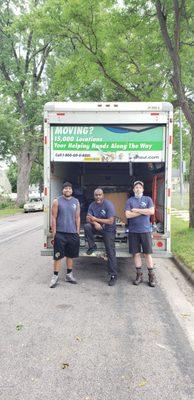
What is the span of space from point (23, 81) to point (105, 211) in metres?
32.3

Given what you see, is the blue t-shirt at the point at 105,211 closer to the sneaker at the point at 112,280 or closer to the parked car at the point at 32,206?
the sneaker at the point at 112,280

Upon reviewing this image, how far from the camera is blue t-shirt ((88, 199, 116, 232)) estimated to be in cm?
808

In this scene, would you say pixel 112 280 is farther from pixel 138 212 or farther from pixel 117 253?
pixel 138 212

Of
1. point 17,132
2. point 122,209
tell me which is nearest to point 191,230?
point 122,209

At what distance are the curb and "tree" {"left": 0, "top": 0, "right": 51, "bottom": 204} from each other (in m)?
26.2

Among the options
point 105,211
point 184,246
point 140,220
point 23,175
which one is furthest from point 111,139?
point 23,175

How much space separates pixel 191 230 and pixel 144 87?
6667 mm

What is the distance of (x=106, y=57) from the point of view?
15.2m

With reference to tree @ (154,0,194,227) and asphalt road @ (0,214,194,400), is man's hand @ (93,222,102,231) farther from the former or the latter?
tree @ (154,0,194,227)

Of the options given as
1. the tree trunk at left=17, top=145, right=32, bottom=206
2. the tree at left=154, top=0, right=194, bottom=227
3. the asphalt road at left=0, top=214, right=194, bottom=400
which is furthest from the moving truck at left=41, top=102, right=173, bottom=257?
the tree trunk at left=17, top=145, right=32, bottom=206

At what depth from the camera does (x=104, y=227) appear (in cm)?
808

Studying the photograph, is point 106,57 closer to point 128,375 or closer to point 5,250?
point 5,250

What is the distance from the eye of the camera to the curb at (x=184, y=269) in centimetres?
833

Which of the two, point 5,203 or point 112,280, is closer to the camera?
point 112,280
